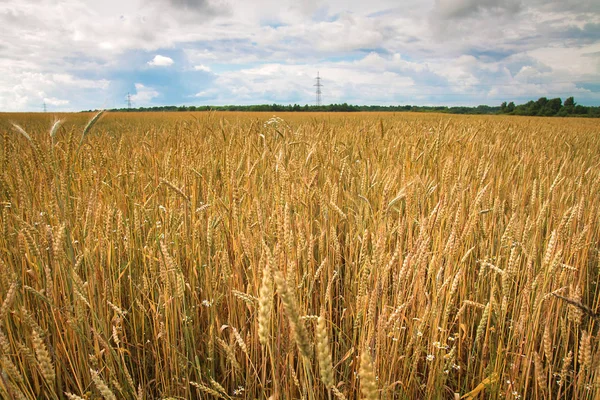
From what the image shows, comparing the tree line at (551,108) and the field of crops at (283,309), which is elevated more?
the tree line at (551,108)

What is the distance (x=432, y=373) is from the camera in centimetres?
104

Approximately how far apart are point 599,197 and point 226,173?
2482mm

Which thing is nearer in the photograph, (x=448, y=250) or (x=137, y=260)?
(x=448, y=250)

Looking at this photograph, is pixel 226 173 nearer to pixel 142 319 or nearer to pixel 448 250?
pixel 142 319

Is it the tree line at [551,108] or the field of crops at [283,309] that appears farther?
the tree line at [551,108]

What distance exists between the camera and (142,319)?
1.28m

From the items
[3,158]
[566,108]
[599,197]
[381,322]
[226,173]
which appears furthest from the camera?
[566,108]

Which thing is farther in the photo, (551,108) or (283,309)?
(551,108)

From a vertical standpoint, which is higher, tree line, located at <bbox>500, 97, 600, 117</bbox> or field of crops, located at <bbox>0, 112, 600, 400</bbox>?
tree line, located at <bbox>500, 97, 600, 117</bbox>

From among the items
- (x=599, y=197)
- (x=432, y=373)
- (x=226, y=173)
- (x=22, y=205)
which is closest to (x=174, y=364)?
(x=432, y=373)

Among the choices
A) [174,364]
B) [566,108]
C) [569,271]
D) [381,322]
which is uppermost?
[566,108]

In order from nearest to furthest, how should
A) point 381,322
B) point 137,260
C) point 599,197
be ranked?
point 381,322
point 137,260
point 599,197

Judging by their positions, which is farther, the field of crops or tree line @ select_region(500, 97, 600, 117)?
tree line @ select_region(500, 97, 600, 117)

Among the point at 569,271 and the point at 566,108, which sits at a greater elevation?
the point at 566,108
